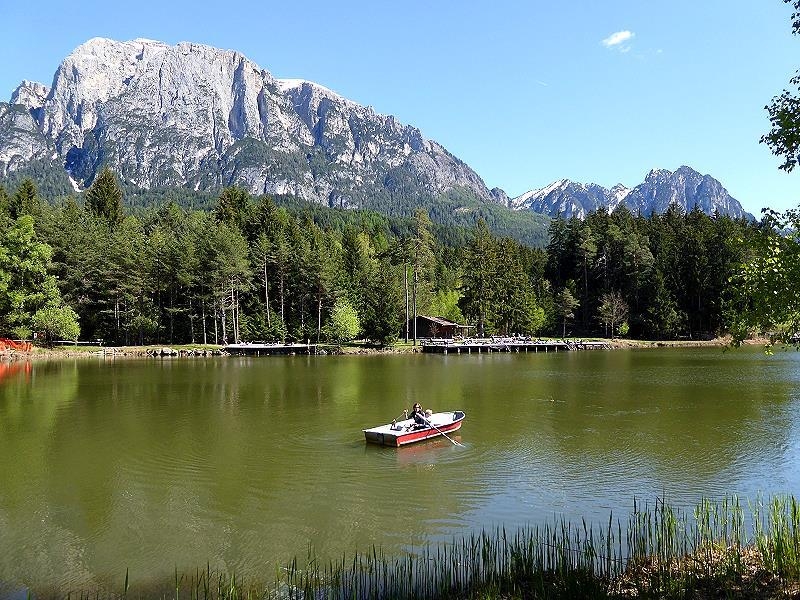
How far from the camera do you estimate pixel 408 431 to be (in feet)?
80.5

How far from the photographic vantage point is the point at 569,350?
89500 millimetres

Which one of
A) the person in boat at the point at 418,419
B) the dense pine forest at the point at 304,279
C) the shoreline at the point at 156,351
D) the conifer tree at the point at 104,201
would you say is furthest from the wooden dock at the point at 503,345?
the conifer tree at the point at 104,201

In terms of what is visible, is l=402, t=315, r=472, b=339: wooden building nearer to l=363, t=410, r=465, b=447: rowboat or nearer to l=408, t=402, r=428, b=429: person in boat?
l=363, t=410, r=465, b=447: rowboat

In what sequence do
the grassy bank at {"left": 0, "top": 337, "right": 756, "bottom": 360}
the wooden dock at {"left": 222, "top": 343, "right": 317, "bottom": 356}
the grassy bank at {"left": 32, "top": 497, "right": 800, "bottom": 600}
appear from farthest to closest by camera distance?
the wooden dock at {"left": 222, "top": 343, "right": 317, "bottom": 356} → the grassy bank at {"left": 0, "top": 337, "right": 756, "bottom": 360} → the grassy bank at {"left": 32, "top": 497, "right": 800, "bottom": 600}

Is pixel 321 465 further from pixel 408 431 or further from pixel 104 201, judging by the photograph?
pixel 104 201

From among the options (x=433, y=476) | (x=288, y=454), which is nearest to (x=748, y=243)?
(x=433, y=476)

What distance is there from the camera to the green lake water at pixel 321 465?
14602mm

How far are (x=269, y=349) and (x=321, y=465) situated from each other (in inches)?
2304

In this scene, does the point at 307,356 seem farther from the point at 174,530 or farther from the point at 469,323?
the point at 174,530

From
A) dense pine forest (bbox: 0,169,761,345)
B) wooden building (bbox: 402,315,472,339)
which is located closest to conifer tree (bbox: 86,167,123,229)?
dense pine forest (bbox: 0,169,761,345)

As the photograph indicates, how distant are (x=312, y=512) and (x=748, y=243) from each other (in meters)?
12.7

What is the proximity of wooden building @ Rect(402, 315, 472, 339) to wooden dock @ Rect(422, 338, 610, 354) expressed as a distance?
315 inches

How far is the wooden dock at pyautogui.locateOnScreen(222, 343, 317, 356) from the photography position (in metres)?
76.6

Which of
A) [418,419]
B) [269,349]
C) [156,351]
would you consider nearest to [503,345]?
[269,349]
